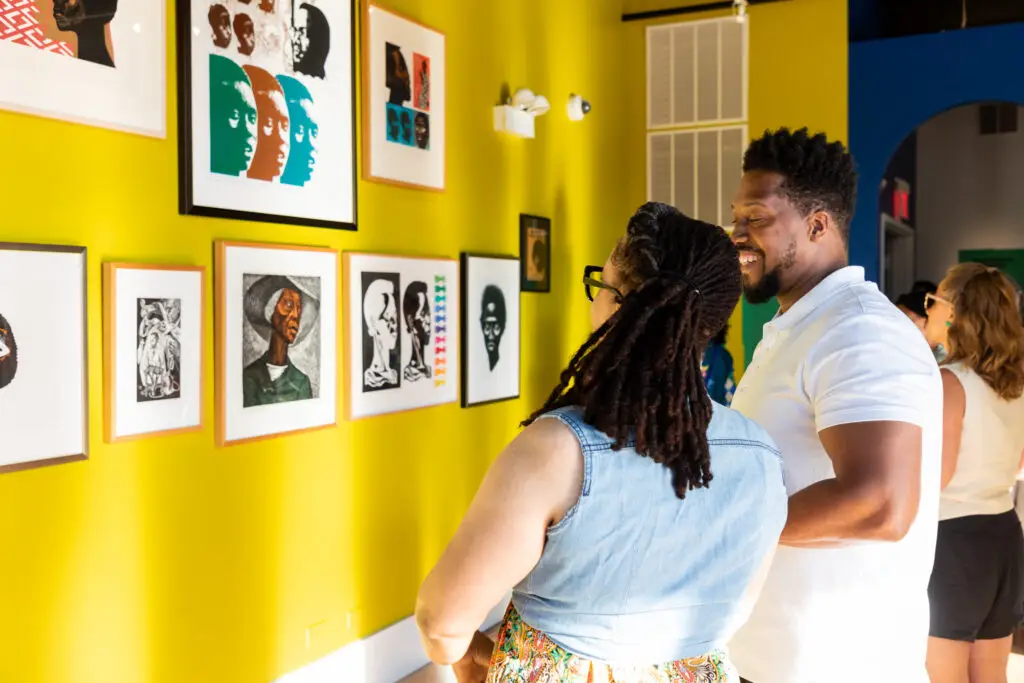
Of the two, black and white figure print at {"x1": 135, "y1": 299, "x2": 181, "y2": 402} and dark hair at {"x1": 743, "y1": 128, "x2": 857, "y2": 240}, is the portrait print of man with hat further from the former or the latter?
dark hair at {"x1": 743, "y1": 128, "x2": 857, "y2": 240}

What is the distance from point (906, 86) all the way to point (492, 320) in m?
3.18

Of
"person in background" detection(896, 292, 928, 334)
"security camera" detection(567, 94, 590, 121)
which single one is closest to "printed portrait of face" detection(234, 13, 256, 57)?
"security camera" detection(567, 94, 590, 121)

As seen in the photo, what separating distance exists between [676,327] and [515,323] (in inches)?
133

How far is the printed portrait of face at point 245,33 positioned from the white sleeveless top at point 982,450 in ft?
8.24

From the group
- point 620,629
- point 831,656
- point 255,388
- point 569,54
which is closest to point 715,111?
point 569,54

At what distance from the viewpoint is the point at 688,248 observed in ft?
4.35

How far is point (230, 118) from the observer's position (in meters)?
2.92

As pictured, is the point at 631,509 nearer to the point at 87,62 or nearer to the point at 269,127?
the point at 87,62

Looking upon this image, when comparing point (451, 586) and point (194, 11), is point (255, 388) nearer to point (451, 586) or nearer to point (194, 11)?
point (194, 11)

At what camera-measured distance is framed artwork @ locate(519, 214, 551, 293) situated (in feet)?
15.6

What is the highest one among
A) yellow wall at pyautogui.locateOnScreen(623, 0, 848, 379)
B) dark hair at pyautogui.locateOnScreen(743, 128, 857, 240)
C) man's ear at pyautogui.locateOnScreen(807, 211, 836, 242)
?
yellow wall at pyautogui.locateOnScreen(623, 0, 848, 379)

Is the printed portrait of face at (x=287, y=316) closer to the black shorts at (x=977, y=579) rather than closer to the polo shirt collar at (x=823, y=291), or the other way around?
the polo shirt collar at (x=823, y=291)

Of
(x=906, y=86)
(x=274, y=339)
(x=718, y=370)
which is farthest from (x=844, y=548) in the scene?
(x=906, y=86)

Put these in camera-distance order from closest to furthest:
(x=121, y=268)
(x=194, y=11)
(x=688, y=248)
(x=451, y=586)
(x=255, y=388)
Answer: (x=451, y=586) → (x=688, y=248) → (x=121, y=268) → (x=194, y=11) → (x=255, y=388)
